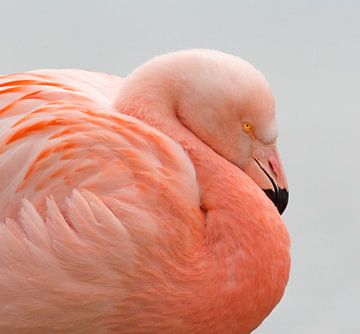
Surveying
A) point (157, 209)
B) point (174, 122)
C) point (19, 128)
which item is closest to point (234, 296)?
point (157, 209)

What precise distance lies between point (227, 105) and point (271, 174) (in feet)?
1.06

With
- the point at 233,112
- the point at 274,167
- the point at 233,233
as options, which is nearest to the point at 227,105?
the point at 233,112

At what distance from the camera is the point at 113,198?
4262mm

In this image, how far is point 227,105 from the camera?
175 inches

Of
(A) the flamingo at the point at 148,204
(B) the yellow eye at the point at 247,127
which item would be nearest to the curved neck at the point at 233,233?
(A) the flamingo at the point at 148,204

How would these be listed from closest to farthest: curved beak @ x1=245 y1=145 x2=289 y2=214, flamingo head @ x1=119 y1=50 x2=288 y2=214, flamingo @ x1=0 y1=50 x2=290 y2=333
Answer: flamingo @ x1=0 y1=50 x2=290 y2=333
flamingo head @ x1=119 y1=50 x2=288 y2=214
curved beak @ x1=245 y1=145 x2=289 y2=214

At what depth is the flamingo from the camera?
13.8 feet

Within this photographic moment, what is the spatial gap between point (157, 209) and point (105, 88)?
88cm

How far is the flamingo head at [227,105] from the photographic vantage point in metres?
4.42

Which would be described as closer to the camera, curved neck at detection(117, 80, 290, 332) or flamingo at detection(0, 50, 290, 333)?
flamingo at detection(0, 50, 290, 333)

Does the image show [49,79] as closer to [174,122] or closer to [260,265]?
[174,122]

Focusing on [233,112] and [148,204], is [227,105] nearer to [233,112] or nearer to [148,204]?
[233,112]

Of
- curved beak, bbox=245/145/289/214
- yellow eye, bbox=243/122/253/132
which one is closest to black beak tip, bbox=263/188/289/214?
curved beak, bbox=245/145/289/214

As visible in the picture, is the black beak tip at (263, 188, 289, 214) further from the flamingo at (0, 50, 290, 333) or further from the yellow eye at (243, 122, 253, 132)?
the yellow eye at (243, 122, 253, 132)
